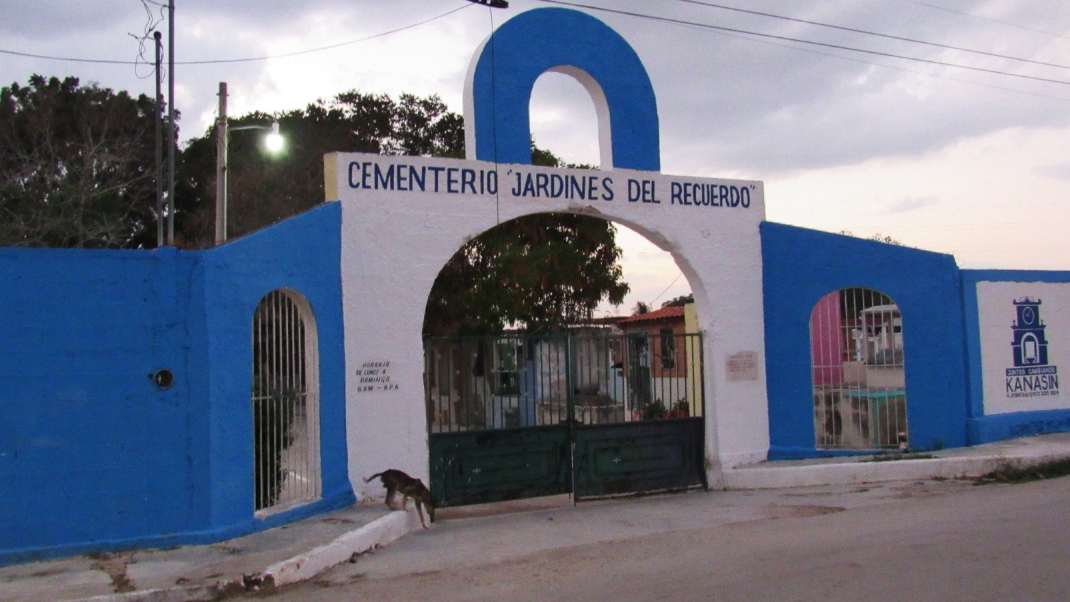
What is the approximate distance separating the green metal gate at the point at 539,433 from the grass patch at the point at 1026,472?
3.42 metres

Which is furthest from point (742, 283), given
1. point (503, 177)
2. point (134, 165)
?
point (134, 165)

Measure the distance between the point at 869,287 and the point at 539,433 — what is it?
15.9ft

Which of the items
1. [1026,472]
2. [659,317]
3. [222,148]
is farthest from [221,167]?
[659,317]

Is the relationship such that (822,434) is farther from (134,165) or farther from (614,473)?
(134,165)

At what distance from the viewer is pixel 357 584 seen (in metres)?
6.73

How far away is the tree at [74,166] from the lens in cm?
2022

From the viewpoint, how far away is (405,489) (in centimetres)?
916

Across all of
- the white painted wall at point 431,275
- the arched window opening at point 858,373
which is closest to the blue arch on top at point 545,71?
the white painted wall at point 431,275

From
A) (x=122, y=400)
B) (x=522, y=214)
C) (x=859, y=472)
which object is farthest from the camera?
(x=859, y=472)

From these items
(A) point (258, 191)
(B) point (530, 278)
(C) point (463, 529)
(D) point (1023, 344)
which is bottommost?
(C) point (463, 529)

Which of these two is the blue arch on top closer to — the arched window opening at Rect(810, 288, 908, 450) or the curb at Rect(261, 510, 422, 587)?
the arched window opening at Rect(810, 288, 908, 450)

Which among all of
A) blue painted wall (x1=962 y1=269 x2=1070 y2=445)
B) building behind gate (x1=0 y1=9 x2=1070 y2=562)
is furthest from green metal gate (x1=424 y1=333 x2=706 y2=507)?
blue painted wall (x1=962 y1=269 x2=1070 y2=445)

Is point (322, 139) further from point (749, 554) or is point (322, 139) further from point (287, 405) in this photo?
point (749, 554)

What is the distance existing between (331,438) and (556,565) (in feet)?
9.60
